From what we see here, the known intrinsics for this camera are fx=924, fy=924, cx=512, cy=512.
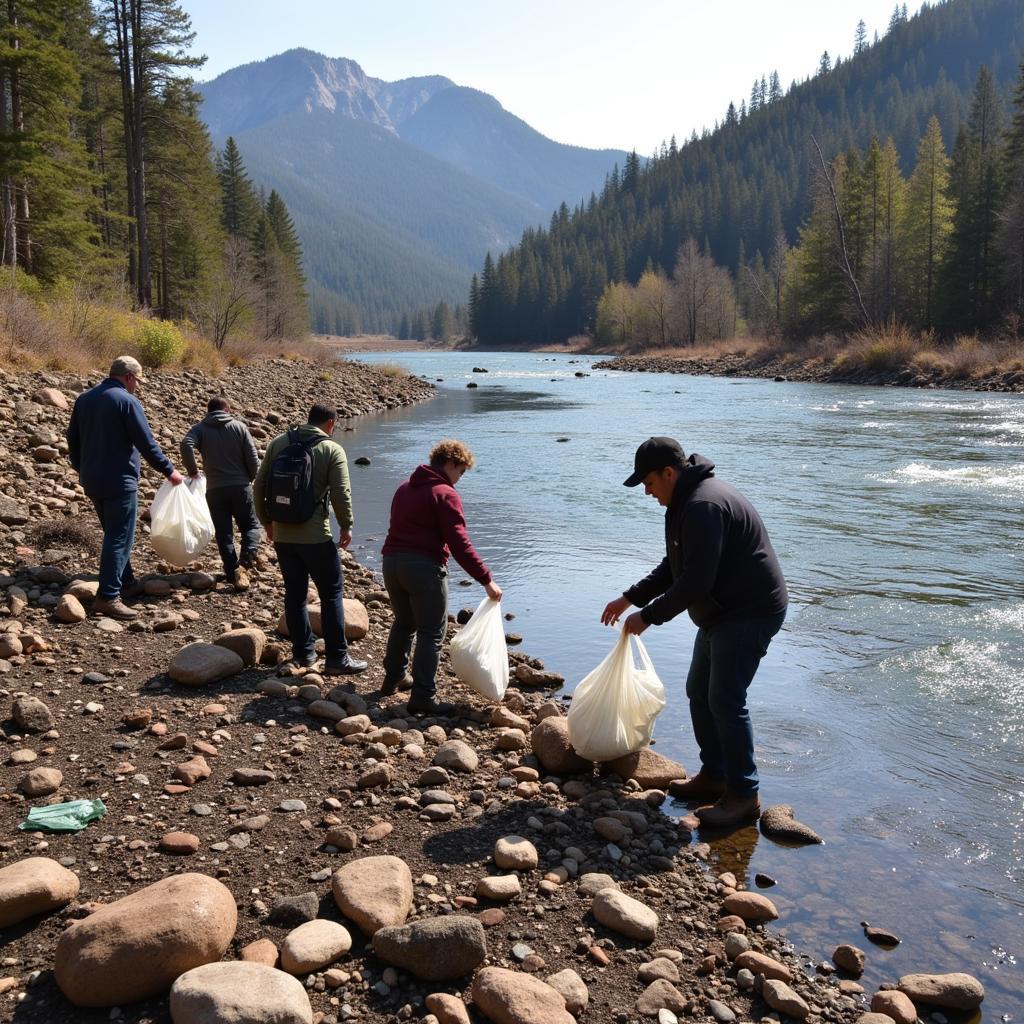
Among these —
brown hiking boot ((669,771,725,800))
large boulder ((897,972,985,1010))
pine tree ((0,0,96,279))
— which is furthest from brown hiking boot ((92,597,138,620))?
pine tree ((0,0,96,279))

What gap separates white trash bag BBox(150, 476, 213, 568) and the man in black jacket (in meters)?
5.16

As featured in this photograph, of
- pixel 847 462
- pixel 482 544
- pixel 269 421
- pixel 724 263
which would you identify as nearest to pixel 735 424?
pixel 847 462

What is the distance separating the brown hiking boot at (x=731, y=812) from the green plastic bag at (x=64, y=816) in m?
3.26

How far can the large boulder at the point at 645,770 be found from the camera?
579cm

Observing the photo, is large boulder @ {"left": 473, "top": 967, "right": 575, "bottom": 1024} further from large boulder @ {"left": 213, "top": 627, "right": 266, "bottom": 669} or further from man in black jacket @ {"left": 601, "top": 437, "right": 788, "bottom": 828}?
large boulder @ {"left": 213, "top": 627, "right": 266, "bottom": 669}

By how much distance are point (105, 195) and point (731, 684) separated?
1823 inches

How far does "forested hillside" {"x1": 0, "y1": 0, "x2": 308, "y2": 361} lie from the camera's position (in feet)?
69.9

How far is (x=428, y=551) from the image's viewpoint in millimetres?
6293

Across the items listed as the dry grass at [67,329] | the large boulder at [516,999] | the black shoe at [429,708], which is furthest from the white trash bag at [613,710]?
the dry grass at [67,329]

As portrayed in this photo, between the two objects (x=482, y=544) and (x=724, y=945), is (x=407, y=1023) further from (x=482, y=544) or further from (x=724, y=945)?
(x=482, y=544)

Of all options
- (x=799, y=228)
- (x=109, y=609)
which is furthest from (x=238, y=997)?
(x=799, y=228)

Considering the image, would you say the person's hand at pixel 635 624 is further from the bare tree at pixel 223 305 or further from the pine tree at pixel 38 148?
the bare tree at pixel 223 305

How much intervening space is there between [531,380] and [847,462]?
4051cm

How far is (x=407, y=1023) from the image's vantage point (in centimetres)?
337
